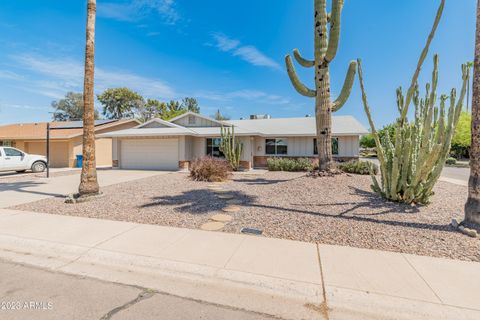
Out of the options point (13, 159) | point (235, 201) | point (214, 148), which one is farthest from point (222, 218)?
point (13, 159)

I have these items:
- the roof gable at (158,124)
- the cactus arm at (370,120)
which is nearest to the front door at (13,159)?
the roof gable at (158,124)

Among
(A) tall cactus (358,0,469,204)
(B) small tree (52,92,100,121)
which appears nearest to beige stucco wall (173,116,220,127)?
(A) tall cactus (358,0,469,204)

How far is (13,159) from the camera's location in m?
15.0

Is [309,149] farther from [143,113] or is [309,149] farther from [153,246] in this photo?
[143,113]

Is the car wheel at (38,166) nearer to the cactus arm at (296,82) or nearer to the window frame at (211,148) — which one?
the window frame at (211,148)

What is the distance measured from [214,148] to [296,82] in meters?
9.94

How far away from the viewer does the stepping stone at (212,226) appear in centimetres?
540

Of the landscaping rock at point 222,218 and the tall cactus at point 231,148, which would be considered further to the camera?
the tall cactus at point 231,148

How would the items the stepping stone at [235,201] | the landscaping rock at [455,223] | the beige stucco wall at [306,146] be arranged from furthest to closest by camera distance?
the beige stucco wall at [306,146] → the stepping stone at [235,201] → the landscaping rock at [455,223]

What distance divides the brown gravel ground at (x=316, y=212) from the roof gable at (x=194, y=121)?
36.4 ft

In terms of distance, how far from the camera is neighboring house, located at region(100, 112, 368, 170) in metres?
17.6

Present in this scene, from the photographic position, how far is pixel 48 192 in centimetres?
949

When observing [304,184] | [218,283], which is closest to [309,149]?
[304,184]

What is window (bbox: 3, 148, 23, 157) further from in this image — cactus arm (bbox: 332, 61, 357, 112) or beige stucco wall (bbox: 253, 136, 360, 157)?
cactus arm (bbox: 332, 61, 357, 112)
